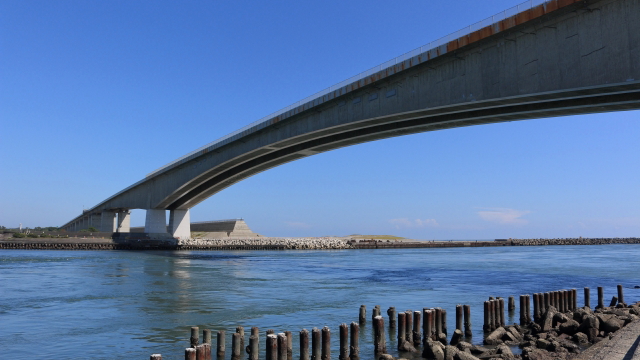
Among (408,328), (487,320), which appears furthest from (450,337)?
(408,328)

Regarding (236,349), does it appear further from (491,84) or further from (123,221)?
(123,221)

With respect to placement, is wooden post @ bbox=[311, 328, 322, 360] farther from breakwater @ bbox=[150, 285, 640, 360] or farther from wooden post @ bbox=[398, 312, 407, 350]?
wooden post @ bbox=[398, 312, 407, 350]

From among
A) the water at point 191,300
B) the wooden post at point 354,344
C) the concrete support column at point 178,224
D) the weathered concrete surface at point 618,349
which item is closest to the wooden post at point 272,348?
the wooden post at point 354,344

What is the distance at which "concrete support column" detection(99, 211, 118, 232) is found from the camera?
86938 mm

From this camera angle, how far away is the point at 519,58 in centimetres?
2447

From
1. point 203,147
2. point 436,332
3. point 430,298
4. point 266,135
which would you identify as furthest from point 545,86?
point 203,147

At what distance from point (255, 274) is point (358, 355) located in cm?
2411

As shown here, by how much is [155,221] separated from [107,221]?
19519 mm

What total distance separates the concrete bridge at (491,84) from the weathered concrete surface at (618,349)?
11.5 meters

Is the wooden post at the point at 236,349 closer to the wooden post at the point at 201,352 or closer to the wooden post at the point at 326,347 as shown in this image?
the wooden post at the point at 326,347

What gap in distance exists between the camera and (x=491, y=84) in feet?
85.0

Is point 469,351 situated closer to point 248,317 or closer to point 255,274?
point 248,317

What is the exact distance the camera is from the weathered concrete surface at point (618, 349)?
1079 cm

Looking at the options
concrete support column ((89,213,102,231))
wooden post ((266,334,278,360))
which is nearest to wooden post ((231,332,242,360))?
wooden post ((266,334,278,360))
